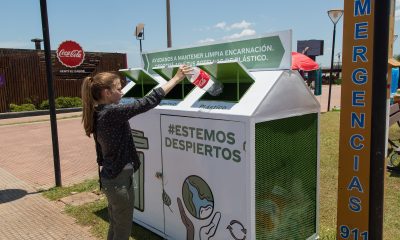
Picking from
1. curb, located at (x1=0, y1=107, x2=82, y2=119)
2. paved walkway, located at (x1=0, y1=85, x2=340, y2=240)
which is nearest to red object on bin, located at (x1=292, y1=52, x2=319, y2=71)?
paved walkway, located at (x1=0, y1=85, x2=340, y2=240)

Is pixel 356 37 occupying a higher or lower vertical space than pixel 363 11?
lower

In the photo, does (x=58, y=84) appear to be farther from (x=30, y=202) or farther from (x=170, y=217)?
(x=170, y=217)

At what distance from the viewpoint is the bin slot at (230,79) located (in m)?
2.88

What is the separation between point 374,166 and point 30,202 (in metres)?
4.90

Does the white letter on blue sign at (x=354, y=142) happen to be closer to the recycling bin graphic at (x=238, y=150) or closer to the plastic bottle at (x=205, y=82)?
the recycling bin graphic at (x=238, y=150)

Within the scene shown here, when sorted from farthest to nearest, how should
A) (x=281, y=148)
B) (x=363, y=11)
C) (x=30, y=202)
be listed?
(x=30, y=202)
(x=281, y=148)
(x=363, y=11)

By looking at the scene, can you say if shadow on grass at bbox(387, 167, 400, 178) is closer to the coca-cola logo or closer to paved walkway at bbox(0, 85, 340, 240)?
paved walkway at bbox(0, 85, 340, 240)

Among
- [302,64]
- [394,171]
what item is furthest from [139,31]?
[394,171]

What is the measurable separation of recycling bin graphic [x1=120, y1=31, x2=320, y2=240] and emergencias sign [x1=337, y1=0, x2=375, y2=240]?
334 mm

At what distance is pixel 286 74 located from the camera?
116 inches

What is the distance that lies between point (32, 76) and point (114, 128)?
19254 mm

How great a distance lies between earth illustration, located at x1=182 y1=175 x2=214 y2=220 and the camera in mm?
3131

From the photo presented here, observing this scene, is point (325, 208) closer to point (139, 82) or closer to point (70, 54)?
point (139, 82)

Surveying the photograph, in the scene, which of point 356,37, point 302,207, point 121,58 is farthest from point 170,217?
point 121,58
